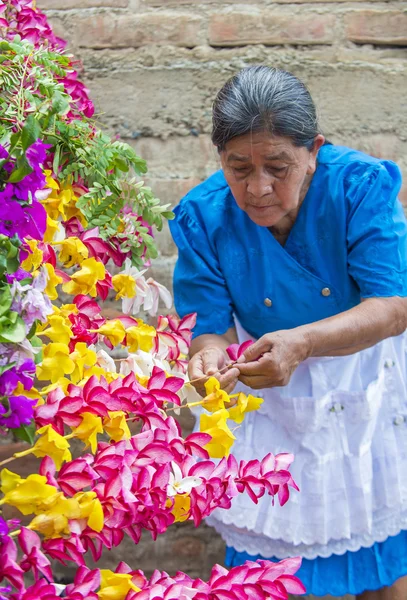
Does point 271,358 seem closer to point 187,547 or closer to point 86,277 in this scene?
point 86,277

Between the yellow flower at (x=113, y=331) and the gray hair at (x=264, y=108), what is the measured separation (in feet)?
1.37

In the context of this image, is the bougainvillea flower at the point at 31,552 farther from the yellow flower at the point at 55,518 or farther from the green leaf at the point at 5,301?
the green leaf at the point at 5,301

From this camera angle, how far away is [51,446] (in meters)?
0.89

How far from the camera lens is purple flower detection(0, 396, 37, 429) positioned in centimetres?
85

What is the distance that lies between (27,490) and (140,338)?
1.14 ft

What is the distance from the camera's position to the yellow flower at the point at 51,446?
2.88 feet

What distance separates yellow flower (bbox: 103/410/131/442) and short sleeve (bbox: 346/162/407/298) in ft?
2.16

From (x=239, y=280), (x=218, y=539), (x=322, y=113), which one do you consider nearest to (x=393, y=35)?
(x=322, y=113)

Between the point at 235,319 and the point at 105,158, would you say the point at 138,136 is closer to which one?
the point at 235,319

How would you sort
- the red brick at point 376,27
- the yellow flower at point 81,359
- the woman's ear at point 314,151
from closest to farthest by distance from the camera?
the yellow flower at point 81,359 < the woman's ear at point 314,151 < the red brick at point 376,27

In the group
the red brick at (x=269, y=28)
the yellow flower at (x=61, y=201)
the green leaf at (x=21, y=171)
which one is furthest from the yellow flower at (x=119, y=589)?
the red brick at (x=269, y=28)

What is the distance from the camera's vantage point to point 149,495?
0.90 metres

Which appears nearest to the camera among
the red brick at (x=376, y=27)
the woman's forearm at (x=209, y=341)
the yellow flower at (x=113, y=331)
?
the yellow flower at (x=113, y=331)

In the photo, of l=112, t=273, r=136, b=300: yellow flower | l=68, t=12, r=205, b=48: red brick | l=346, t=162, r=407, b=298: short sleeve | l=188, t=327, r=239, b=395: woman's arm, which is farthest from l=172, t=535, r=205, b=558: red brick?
l=68, t=12, r=205, b=48: red brick
